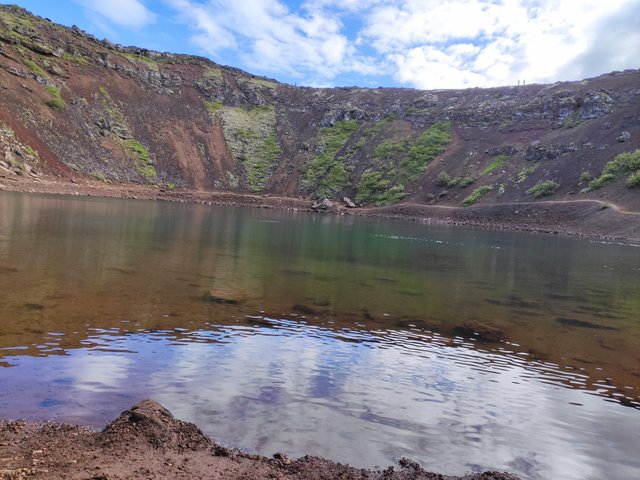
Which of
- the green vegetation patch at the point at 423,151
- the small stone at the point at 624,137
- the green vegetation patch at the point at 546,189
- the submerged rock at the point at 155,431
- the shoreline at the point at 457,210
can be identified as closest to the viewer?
the submerged rock at the point at 155,431

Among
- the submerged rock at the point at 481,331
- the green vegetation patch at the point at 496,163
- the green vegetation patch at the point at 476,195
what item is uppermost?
the green vegetation patch at the point at 496,163

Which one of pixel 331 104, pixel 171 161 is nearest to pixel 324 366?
pixel 171 161

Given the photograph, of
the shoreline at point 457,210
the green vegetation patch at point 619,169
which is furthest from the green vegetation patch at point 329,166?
the green vegetation patch at point 619,169

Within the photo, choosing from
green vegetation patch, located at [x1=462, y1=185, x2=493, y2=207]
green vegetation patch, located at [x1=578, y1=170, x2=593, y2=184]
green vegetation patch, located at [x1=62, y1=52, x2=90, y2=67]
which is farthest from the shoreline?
green vegetation patch, located at [x1=62, y1=52, x2=90, y2=67]

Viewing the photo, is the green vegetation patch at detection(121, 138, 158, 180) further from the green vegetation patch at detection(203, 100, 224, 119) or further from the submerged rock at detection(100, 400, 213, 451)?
the submerged rock at detection(100, 400, 213, 451)

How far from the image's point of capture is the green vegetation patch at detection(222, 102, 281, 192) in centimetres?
9412

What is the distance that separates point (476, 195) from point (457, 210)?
4.98m

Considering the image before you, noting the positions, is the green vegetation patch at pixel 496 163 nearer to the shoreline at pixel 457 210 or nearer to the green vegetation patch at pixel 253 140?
the shoreline at pixel 457 210

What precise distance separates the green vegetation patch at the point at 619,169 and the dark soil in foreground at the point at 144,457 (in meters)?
66.1

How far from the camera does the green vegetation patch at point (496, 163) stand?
7825cm

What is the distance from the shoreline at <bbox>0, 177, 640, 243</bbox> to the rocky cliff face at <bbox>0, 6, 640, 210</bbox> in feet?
10.2

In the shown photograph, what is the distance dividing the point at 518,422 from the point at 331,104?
109 meters

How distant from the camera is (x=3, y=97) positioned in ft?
224

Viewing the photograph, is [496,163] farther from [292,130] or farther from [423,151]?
[292,130]
